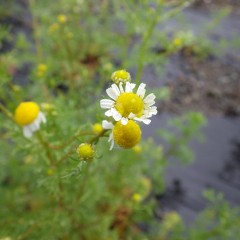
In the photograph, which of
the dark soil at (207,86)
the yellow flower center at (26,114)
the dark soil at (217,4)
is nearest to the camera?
the yellow flower center at (26,114)

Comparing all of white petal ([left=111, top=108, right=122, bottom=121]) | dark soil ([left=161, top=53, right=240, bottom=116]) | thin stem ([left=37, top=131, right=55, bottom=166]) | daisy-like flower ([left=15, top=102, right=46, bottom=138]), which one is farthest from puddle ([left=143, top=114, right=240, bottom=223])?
white petal ([left=111, top=108, right=122, bottom=121])

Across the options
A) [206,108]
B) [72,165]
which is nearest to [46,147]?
[72,165]

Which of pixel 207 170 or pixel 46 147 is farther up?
pixel 46 147

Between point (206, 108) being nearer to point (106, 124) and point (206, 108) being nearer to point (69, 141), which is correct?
point (69, 141)

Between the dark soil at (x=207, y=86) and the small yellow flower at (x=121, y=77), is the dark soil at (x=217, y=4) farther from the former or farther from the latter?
the small yellow flower at (x=121, y=77)

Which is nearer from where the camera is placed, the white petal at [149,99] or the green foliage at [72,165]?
the white petal at [149,99]

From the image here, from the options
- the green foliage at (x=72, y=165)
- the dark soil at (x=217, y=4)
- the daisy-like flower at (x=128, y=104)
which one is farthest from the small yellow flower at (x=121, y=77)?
the dark soil at (x=217, y=4)

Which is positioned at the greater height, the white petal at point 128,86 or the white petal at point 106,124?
the white petal at point 128,86
